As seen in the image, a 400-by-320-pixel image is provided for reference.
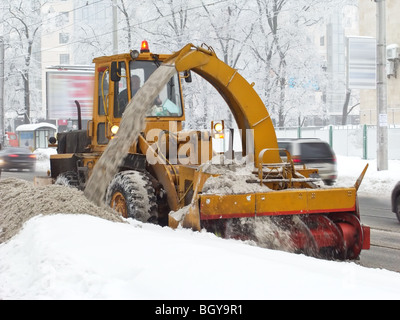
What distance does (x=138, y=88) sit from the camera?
395 inches

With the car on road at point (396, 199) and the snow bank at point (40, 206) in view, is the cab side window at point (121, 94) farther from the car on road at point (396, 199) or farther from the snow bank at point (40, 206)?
the car on road at point (396, 199)

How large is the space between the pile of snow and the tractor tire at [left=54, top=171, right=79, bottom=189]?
5053 mm

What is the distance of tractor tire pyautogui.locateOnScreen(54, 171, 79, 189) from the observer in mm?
11523

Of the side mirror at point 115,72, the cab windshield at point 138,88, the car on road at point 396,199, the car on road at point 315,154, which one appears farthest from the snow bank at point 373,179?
the side mirror at point 115,72

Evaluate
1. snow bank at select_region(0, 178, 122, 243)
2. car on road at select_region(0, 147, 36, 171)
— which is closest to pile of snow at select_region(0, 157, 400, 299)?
snow bank at select_region(0, 178, 122, 243)

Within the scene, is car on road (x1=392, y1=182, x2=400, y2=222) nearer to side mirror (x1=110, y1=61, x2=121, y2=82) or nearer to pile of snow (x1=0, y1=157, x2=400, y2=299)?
side mirror (x1=110, y1=61, x2=121, y2=82)

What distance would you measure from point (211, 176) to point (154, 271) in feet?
10.3

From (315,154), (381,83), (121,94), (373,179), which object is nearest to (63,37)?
(381,83)

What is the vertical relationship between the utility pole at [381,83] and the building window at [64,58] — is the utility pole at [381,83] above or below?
below

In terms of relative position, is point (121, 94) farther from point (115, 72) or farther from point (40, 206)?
point (40, 206)

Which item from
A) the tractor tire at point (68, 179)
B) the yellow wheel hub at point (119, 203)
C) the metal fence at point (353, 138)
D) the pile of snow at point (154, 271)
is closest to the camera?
the pile of snow at point (154, 271)

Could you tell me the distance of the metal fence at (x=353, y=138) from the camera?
2833 cm

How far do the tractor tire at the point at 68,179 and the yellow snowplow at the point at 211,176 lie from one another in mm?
529

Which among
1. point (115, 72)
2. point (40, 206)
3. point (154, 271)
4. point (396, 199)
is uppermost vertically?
point (115, 72)
